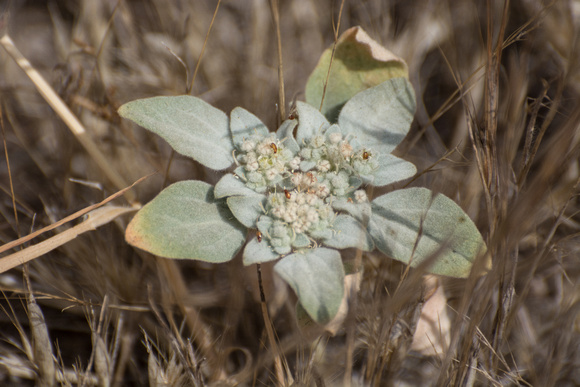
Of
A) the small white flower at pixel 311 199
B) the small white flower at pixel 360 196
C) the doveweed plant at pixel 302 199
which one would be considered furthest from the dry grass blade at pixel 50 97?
the small white flower at pixel 360 196

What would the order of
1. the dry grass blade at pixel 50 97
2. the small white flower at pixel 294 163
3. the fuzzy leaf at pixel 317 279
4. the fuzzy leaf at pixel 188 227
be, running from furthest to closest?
1. the dry grass blade at pixel 50 97
2. the small white flower at pixel 294 163
3. the fuzzy leaf at pixel 188 227
4. the fuzzy leaf at pixel 317 279

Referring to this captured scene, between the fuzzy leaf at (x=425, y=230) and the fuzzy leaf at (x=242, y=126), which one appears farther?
the fuzzy leaf at (x=242, y=126)

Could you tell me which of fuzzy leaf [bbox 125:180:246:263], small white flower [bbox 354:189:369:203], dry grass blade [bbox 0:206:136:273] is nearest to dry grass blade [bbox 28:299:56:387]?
dry grass blade [bbox 0:206:136:273]

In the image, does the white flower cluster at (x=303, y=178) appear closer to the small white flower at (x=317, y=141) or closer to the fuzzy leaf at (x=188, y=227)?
the small white flower at (x=317, y=141)

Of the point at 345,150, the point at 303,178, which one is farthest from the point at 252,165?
the point at 345,150

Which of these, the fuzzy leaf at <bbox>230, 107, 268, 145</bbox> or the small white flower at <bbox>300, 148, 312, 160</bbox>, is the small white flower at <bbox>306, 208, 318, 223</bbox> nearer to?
the small white flower at <bbox>300, 148, 312, 160</bbox>

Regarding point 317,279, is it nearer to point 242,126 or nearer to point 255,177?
point 255,177

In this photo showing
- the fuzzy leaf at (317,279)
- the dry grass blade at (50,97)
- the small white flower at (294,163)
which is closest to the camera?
the fuzzy leaf at (317,279)

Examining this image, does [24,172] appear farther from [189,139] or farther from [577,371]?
[577,371]
